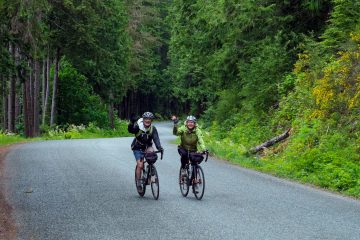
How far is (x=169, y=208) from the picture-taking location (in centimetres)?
1109

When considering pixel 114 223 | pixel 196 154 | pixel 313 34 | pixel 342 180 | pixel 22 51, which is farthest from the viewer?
pixel 313 34

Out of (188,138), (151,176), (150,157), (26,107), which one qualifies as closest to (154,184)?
(151,176)

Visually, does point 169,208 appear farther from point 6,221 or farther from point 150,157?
point 6,221

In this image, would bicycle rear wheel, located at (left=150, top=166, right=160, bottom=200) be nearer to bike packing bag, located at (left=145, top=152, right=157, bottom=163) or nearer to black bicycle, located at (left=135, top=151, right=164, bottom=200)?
black bicycle, located at (left=135, top=151, right=164, bottom=200)

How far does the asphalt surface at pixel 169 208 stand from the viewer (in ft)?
29.5

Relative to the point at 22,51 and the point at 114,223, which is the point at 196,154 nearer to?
→ the point at 114,223

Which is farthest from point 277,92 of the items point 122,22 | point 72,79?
point 72,79

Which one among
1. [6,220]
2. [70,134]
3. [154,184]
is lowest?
[70,134]

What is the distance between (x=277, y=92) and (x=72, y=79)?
25.8m

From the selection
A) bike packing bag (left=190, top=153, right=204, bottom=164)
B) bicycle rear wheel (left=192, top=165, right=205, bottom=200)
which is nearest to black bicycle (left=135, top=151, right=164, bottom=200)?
bike packing bag (left=190, top=153, right=204, bottom=164)

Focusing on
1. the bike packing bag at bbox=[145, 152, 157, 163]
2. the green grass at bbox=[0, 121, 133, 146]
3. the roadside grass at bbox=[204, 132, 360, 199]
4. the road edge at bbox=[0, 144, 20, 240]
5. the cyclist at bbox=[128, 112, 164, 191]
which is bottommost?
the green grass at bbox=[0, 121, 133, 146]

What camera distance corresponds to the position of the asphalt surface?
8.99 meters

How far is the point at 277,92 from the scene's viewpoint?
85.4 ft

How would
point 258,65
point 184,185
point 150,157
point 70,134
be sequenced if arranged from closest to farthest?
1. point 150,157
2. point 184,185
3. point 258,65
4. point 70,134
